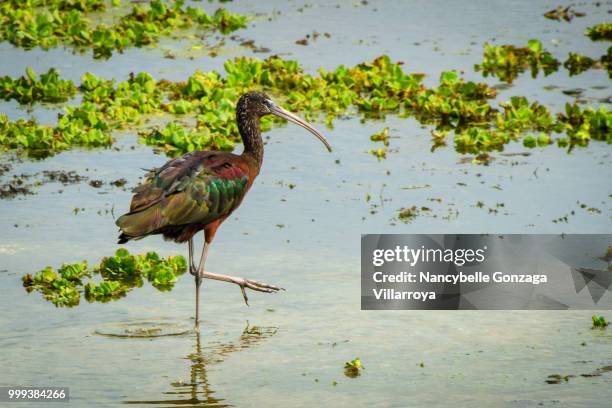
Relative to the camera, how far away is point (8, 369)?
9.48 m

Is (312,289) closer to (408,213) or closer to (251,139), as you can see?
(251,139)

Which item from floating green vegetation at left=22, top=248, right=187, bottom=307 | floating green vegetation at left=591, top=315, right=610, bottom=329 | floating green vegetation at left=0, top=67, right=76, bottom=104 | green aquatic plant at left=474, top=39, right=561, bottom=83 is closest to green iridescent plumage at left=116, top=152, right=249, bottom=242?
floating green vegetation at left=22, top=248, right=187, bottom=307

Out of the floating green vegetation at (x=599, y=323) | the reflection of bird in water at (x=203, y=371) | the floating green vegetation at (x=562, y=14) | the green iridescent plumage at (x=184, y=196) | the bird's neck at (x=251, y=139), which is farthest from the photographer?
the floating green vegetation at (x=562, y=14)

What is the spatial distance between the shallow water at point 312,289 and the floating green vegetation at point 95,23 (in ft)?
1.91

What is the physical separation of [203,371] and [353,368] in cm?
109

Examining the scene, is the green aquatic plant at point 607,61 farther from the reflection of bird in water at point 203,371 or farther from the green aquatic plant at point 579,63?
the reflection of bird in water at point 203,371

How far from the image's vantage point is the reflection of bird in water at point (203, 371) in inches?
349

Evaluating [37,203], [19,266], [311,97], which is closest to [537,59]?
[311,97]

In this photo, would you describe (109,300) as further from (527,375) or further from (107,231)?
(527,375)

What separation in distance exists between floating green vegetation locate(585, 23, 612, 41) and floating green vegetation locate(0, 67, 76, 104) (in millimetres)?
8217

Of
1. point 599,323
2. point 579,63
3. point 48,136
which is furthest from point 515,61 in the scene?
point 599,323

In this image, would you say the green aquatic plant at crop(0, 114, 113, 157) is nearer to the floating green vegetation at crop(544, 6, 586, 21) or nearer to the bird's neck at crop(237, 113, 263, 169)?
the bird's neck at crop(237, 113, 263, 169)

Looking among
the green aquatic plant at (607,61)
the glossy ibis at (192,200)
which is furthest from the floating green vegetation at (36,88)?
the green aquatic plant at (607,61)

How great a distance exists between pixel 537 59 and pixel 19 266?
9.70 meters
